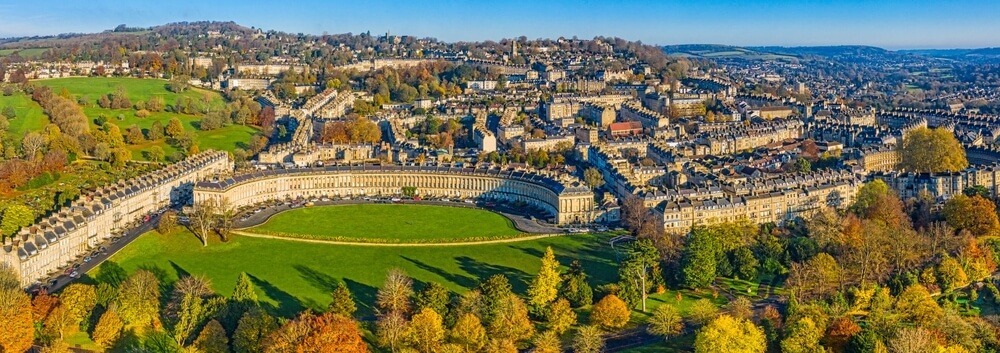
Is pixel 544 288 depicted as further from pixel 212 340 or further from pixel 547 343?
pixel 212 340

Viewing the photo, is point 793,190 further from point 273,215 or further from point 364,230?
point 273,215

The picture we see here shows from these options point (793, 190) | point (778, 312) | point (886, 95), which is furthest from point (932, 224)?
point (886, 95)

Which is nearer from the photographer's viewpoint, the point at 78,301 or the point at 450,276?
the point at 78,301

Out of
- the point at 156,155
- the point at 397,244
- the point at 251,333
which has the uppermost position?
the point at 156,155

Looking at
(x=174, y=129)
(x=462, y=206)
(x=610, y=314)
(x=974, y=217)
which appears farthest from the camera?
(x=174, y=129)

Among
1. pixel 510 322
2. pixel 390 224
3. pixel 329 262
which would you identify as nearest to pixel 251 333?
pixel 510 322

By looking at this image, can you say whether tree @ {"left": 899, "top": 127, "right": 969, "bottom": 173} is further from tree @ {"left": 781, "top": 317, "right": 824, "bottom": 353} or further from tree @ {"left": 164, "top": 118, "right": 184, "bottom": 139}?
tree @ {"left": 164, "top": 118, "right": 184, "bottom": 139}

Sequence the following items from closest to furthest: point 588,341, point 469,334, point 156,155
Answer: point 588,341 < point 469,334 < point 156,155
